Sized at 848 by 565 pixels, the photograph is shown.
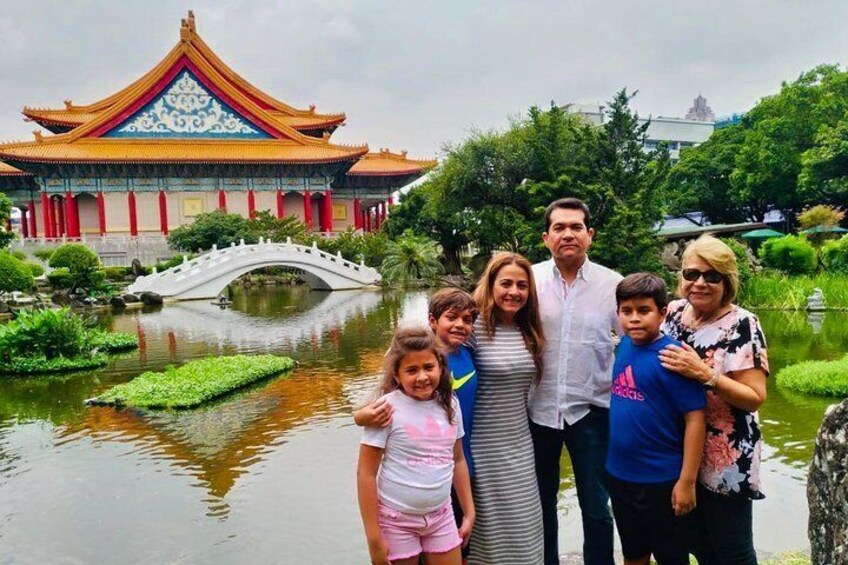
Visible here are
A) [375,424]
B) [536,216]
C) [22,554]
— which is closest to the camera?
[375,424]

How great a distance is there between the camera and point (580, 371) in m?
2.89

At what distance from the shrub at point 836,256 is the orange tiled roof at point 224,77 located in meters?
28.0

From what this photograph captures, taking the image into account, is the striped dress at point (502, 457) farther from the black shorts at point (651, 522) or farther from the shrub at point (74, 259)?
the shrub at point (74, 259)

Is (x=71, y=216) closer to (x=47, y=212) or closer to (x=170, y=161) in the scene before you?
(x=47, y=212)

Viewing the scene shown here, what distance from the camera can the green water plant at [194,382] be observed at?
779cm

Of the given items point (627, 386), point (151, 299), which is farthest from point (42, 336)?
point (151, 299)

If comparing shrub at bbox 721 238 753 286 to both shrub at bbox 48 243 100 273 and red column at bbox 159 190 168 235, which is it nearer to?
shrub at bbox 48 243 100 273

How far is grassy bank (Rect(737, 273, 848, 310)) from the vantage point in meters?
14.5

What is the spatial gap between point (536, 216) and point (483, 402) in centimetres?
1466

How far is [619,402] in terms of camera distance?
101 inches

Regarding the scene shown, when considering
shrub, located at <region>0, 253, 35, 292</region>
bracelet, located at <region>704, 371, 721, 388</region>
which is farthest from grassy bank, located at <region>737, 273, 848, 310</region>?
shrub, located at <region>0, 253, 35, 292</region>

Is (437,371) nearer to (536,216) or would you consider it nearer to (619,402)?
(619,402)

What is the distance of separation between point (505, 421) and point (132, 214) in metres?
33.4

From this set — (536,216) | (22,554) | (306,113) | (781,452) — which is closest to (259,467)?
(22,554)
